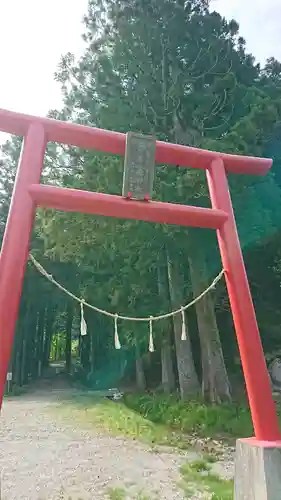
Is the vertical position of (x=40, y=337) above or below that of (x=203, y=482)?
above

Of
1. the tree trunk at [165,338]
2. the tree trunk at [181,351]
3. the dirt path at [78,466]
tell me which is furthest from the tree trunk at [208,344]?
the dirt path at [78,466]

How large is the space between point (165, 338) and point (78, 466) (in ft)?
24.1

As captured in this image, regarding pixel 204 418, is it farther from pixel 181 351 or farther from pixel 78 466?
pixel 78 466

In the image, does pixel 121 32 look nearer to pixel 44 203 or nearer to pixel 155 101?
pixel 155 101

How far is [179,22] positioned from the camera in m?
9.84

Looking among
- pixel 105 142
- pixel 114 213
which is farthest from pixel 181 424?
pixel 105 142

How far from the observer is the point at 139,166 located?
4.18 metres

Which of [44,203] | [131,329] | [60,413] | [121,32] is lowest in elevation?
[60,413]

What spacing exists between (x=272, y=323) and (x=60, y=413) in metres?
6.95

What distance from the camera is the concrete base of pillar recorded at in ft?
10.4

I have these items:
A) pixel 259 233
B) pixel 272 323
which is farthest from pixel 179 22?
pixel 272 323

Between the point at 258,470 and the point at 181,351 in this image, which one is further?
the point at 181,351

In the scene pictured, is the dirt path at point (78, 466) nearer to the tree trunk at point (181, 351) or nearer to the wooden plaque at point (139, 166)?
the tree trunk at point (181, 351)

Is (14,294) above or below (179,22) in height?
below
